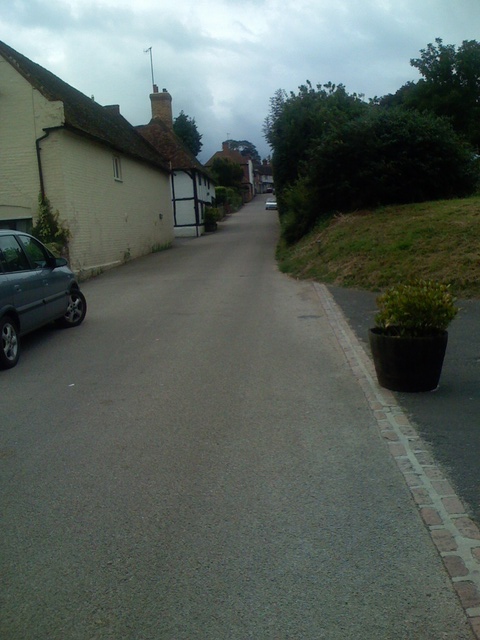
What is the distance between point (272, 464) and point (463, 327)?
607cm

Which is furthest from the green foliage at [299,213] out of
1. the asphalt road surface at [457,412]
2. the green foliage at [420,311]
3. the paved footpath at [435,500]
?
the green foliage at [420,311]

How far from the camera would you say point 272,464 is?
17.5 ft

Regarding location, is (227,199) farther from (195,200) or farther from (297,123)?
(297,123)

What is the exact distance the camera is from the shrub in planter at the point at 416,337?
7.08m

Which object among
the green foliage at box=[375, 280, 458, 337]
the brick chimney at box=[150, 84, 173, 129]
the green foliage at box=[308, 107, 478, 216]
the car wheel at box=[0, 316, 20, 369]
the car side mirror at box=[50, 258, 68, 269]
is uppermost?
the brick chimney at box=[150, 84, 173, 129]

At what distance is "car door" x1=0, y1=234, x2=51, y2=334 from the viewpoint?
31.4 ft

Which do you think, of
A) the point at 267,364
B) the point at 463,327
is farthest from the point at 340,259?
the point at 267,364

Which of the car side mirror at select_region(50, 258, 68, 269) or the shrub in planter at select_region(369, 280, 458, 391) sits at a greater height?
the car side mirror at select_region(50, 258, 68, 269)

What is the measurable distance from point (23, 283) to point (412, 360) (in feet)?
18.8

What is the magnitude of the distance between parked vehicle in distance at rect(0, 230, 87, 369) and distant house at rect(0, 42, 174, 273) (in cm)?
963

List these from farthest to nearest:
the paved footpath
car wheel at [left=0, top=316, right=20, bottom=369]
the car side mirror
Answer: the car side mirror < car wheel at [left=0, top=316, right=20, bottom=369] < the paved footpath

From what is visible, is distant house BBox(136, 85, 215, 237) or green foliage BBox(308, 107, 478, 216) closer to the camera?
green foliage BBox(308, 107, 478, 216)

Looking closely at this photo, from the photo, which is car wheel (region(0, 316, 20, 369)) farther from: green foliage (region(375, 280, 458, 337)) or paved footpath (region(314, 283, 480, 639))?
green foliage (region(375, 280, 458, 337))

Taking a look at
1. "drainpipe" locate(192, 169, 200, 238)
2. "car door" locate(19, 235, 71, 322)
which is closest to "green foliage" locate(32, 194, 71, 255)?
"car door" locate(19, 235, 71, 322)
